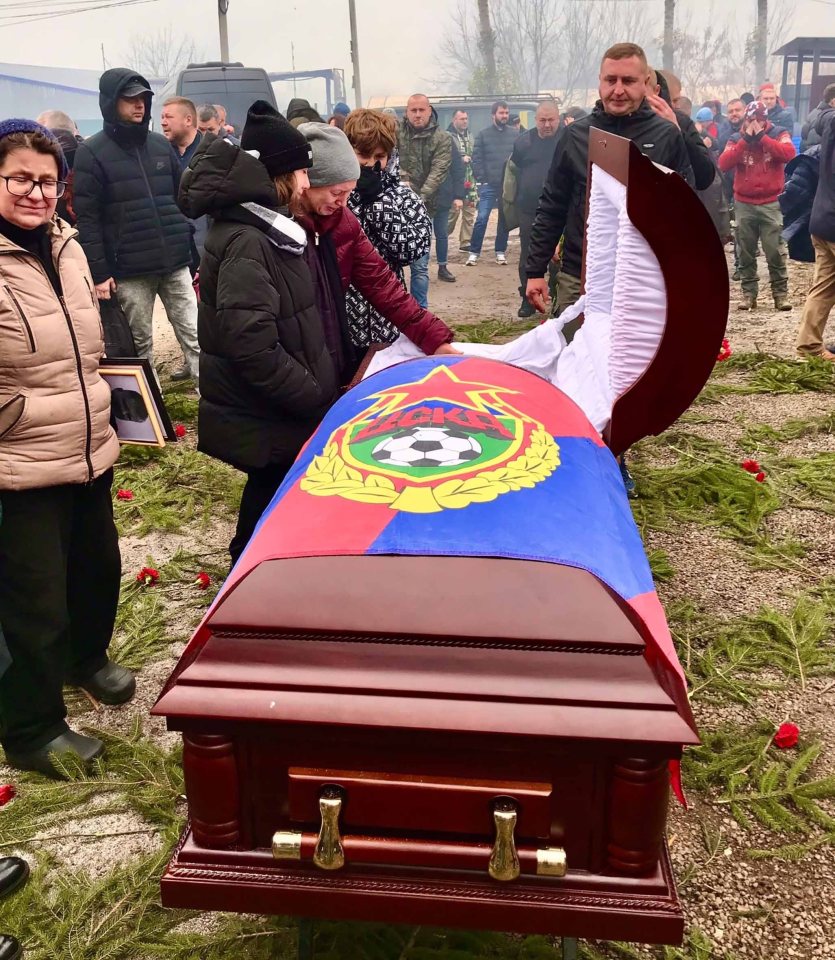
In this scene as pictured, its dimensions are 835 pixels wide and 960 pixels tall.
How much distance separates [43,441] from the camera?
91.9 inches

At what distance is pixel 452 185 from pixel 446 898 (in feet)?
31.8

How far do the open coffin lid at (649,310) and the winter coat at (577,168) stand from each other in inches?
50.9

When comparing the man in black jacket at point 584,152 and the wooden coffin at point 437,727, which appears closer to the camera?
the wooden coffin at point 437,727

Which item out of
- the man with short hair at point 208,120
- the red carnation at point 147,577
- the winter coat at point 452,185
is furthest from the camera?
the winter coat at point 452,185

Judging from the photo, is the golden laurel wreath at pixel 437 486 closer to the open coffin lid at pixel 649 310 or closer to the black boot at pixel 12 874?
the open coffin lid at pixel 649 310

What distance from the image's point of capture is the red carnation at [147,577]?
3725 millimetres

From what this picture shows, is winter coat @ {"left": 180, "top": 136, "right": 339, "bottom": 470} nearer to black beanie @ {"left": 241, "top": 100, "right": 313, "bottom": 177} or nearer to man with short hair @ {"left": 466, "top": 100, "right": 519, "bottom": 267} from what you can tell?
black beanie @ {"left": 241, "top": 100, "right": 313, "bottom": 177}

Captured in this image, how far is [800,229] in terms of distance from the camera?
6398mm

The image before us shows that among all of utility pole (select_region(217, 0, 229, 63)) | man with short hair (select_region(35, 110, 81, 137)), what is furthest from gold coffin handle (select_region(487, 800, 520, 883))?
utility pole (select_region(217, 0, 229, 63))

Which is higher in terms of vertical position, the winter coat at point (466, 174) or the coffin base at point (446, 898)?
the winter coat at point (466, 174)

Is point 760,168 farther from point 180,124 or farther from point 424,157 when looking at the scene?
point 180,124

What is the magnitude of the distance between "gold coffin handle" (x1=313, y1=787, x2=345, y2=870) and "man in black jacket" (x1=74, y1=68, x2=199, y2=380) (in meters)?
4.39

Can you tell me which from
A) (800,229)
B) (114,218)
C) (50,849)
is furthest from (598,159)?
(800,229)

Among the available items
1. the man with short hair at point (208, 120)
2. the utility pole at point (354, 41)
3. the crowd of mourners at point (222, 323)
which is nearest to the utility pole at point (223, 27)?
the utility pole at point (354, 41)
